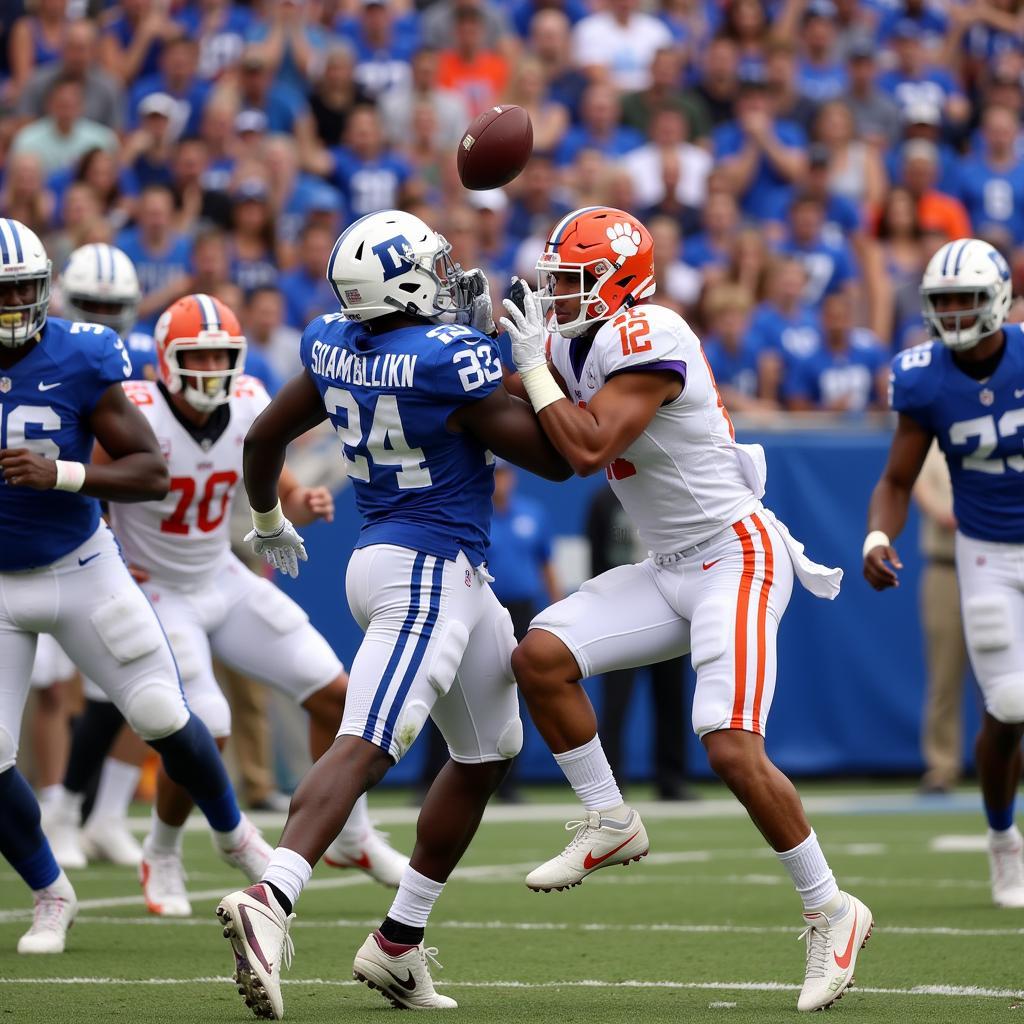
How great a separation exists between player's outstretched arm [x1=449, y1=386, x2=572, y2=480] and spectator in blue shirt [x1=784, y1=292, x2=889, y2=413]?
6872 millimetres

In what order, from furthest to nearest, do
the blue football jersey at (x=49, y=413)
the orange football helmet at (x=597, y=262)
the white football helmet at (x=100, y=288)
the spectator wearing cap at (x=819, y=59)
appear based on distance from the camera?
the spectator wearing cap at (x=819, y=59), the white football helmet at (x=100, y=288), the blue football jersey at (x=49, y=413), the orange football helmet at (x=597, y=262)

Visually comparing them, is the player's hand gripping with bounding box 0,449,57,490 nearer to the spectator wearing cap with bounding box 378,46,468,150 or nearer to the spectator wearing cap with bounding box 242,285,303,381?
the spectator wearing cap with bounding box 242,285,303,381

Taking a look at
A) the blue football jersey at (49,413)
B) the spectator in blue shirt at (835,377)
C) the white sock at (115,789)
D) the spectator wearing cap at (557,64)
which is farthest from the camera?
the spectator wearing cap at (557,64)

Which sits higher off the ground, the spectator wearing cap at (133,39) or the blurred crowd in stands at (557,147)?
the spectator wearing cap at (133,39)

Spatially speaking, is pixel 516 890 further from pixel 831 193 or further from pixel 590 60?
pixel 590 60

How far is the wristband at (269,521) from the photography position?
16.6ft

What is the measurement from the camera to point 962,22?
576 inches

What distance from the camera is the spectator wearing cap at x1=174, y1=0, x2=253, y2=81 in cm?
1295

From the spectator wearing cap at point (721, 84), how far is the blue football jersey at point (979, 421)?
7.79 m

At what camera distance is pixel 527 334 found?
4.57 m

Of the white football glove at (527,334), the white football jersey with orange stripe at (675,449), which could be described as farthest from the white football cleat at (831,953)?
the white football glove at (527,334)

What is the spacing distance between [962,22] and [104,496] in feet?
36.4

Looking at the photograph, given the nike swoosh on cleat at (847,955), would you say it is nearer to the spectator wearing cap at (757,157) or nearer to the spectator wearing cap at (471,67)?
the spectator wearing cap at (757,157)

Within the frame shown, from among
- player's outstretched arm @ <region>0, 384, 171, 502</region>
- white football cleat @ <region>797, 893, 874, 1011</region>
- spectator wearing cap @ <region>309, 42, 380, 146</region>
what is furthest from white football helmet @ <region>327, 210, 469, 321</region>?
spectator wearing cap @ <region>309, 42, 380, 146</region>
